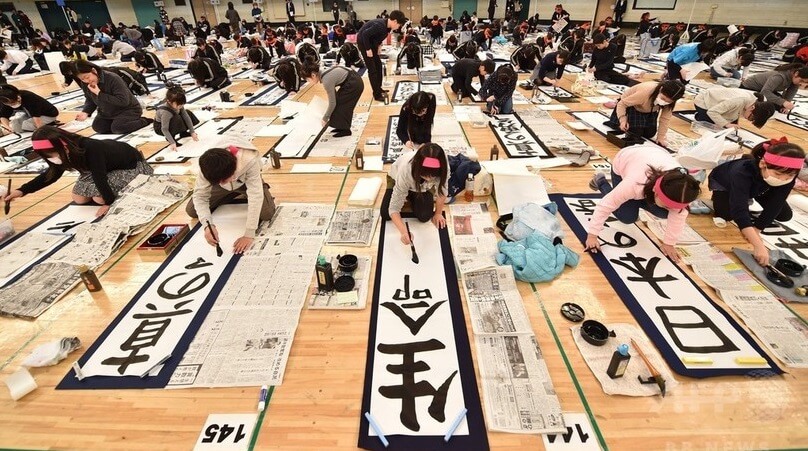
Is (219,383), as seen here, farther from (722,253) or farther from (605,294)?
(722,253)

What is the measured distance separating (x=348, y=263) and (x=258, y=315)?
597 mm

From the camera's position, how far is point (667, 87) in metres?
3.56

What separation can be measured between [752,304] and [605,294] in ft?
2.50

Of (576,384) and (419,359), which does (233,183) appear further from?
(576,384)

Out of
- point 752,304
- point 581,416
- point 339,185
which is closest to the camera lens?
point 581,416

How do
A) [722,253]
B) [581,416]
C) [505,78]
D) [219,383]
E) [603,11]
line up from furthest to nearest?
[603,11] < [505,78] < [722,253] < [219,383] < [581,416]

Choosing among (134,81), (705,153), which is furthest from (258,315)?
(134,81)

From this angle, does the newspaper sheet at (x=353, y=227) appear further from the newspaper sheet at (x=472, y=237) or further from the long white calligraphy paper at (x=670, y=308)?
the long white calligraphy paper at (x=670, y=308)

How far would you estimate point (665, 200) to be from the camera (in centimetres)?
205

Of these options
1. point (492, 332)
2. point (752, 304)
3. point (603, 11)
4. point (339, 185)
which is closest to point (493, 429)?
point (492, 332)

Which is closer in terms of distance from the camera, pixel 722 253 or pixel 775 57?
pixel 722 253

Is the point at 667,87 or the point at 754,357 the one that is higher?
the point at 667,87

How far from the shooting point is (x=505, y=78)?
489 centimetres

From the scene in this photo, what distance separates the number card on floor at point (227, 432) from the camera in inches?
58.0
